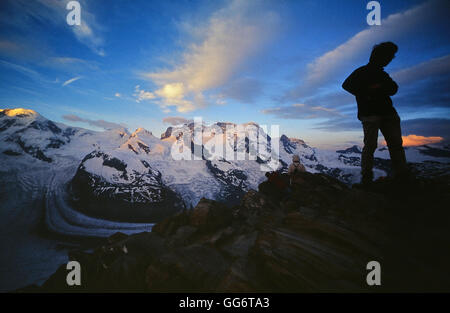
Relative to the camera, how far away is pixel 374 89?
217 inches

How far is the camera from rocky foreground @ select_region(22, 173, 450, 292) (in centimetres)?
424

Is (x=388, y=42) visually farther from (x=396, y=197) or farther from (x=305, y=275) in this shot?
(x=305, y=275)

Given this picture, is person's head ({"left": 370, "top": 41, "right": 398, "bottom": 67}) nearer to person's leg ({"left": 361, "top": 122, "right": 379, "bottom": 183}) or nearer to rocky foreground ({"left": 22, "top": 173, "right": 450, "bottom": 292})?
person's leg ({"left": 361, "top": 122, "right": 379, "bottom": 183})

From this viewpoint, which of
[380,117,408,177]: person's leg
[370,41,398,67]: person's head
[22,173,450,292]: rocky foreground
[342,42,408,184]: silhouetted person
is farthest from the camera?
[380,117,408,177]: person's leg

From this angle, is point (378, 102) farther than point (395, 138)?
No

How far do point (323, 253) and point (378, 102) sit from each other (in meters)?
5.20

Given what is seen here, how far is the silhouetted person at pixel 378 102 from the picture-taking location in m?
5.47

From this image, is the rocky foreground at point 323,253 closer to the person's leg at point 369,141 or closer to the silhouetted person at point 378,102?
the person's leg at point 369,141

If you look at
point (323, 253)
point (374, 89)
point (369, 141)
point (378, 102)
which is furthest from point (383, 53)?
point (323, 253)

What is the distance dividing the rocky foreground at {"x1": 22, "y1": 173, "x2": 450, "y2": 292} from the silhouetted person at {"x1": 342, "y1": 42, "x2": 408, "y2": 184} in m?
1.41

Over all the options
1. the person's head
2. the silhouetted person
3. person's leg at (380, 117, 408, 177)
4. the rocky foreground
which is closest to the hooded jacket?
the silhouetted person

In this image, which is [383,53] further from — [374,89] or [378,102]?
[378,102]

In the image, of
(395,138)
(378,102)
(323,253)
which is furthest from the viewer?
(395,138)
